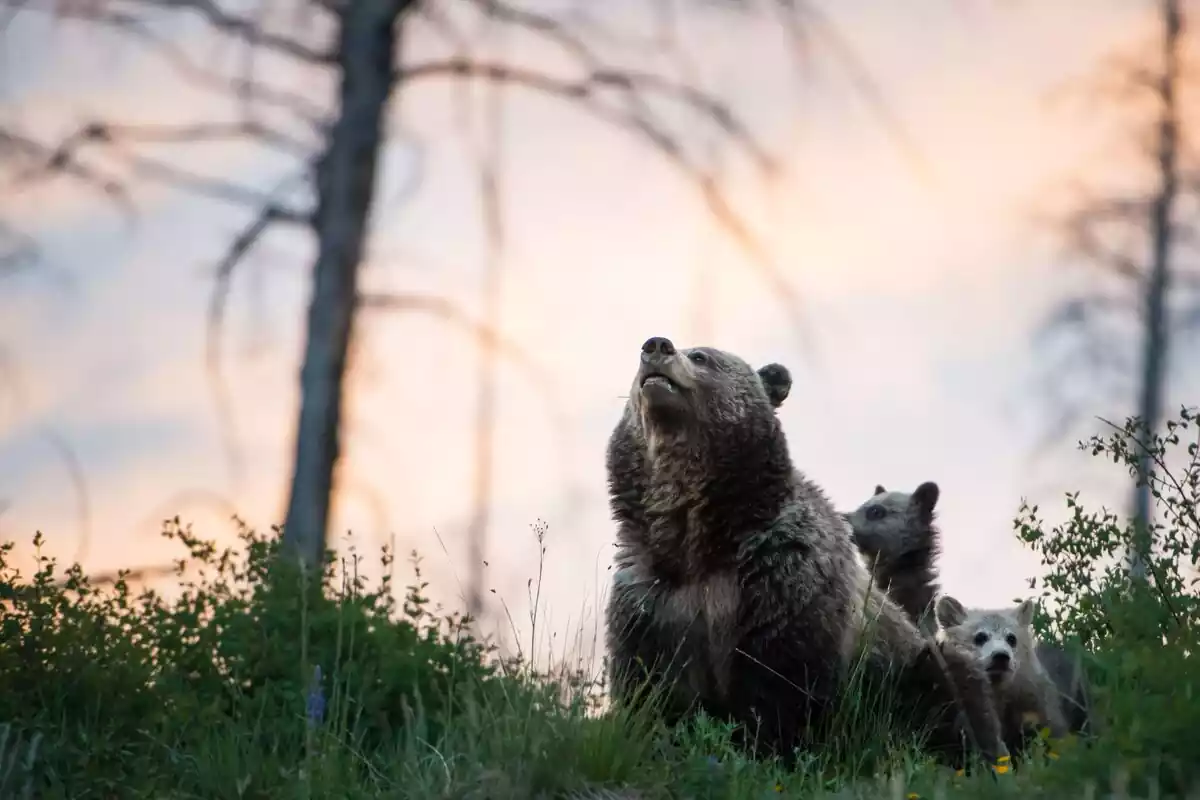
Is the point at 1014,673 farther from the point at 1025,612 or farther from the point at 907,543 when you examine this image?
the point at 907,543

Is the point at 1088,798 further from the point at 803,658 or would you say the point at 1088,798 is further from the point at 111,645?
the point at 111,645

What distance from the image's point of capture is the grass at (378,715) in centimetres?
493

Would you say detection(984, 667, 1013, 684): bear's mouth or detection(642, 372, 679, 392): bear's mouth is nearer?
detection(642, 372, 679, 392): bear's mouth

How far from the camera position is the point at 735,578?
675 cm

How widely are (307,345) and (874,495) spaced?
4.15 m

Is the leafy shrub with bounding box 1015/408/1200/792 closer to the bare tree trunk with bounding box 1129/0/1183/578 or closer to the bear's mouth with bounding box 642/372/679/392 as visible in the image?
the bear's mouth with bounding box 642/372/679/392

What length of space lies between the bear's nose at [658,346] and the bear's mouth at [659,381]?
0.10 meters

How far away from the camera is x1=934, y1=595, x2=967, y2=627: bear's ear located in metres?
7.66

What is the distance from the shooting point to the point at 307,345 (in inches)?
315

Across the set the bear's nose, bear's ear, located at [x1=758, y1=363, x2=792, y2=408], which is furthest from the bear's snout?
bear's ear, located at [x1=758, y1=363, x2=792, y2=408]

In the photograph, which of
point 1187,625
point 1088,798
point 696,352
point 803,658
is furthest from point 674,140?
point 1088,798

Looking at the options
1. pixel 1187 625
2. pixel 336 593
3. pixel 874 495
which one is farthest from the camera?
pixel 874 495

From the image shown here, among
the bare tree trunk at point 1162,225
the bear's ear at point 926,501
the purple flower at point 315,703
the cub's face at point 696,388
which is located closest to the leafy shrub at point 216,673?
the purple flower at point 315,703

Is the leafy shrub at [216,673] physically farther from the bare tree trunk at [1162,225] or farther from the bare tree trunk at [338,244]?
the bare tree trunk at [1162,225]
